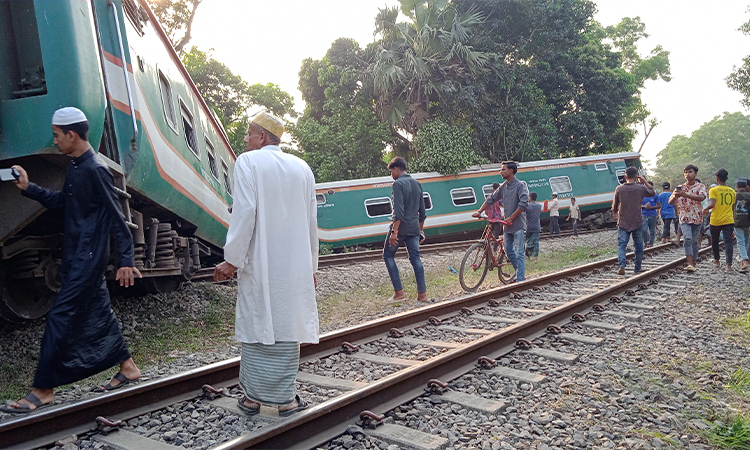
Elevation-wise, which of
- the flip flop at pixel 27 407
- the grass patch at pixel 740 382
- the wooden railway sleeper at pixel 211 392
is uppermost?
the flip flop at pixel 27 407

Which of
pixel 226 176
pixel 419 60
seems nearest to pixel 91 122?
Answer: pixel 226 176

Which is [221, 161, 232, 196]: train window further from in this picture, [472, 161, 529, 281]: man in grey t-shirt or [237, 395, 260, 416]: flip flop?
[237, 395, 260, 416]: flip flop

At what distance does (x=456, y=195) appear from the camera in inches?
747

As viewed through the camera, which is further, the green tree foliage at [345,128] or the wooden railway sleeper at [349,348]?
the green tree foliage at [345,128]

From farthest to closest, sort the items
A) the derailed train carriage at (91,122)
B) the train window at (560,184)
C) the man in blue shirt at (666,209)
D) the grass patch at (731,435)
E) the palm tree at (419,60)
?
the palm tree at (419,60), the train window at (560,184), the man in blue shirt at (666,209), the derailed train carriage at (91,122), the grass patch at (731,435)

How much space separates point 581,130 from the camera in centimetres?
2783

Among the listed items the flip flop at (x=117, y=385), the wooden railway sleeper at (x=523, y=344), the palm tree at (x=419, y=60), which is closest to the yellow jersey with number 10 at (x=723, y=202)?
the wooden railway sleeper at (x=523, y=344)

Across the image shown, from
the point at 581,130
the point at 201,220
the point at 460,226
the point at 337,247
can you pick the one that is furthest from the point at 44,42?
the point at 581,130

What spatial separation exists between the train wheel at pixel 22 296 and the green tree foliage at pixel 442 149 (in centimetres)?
1555

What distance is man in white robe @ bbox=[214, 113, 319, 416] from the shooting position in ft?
10.4

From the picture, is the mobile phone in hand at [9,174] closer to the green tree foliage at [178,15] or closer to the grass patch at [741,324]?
the grass patch at [741,324]

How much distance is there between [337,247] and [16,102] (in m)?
14.2

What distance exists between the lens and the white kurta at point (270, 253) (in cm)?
316

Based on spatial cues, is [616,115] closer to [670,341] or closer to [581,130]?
[581,130]
